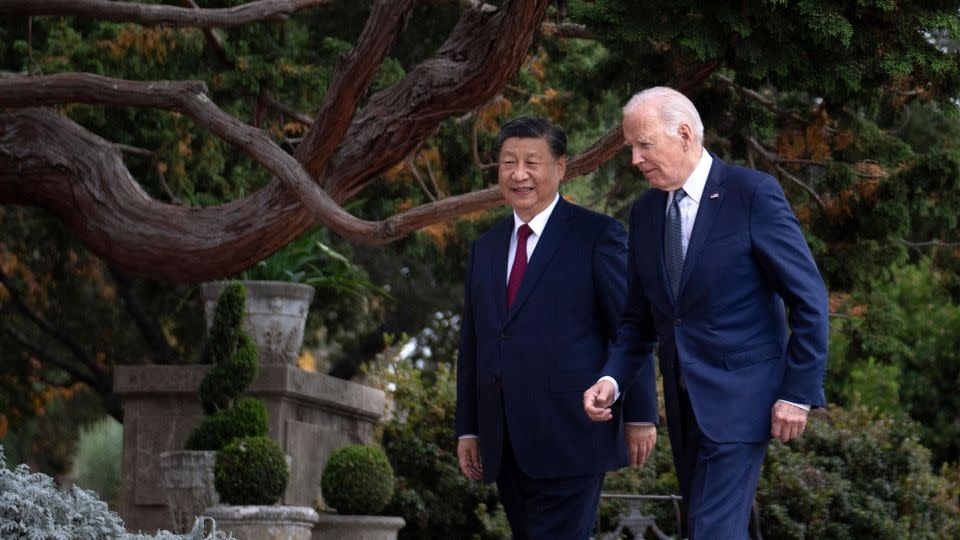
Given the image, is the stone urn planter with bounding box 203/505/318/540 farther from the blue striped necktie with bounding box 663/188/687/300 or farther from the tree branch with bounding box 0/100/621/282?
the blue striped necktie with bounding box 663/188/687/300

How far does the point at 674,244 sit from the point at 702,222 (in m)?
0.13

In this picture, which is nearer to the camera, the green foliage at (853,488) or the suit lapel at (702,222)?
the suit lapel at (702,222)

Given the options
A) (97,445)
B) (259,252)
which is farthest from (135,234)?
(97,445)

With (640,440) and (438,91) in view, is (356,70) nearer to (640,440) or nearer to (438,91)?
(438,91)

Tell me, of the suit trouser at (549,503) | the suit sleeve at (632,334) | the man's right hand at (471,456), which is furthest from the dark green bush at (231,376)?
the suit sleeve at (632,334)

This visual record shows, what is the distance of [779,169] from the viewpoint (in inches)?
390

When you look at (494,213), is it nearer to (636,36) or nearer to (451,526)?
(451,526)

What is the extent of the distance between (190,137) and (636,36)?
5.84m

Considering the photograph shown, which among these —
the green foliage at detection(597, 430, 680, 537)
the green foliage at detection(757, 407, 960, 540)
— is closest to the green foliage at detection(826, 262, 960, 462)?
the green foliage at detection(757, 407, 960, 540)

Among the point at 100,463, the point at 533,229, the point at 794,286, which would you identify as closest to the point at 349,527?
the point at 533,229

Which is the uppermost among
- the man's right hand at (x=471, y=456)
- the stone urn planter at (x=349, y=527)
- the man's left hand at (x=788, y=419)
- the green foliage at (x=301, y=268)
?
the green foliage at (x=301, y=268)

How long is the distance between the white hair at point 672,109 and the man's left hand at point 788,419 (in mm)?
893

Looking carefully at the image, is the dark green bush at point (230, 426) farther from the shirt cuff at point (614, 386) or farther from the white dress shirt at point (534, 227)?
the shirt cuff at point (614, 386)

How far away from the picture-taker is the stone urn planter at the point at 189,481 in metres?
8.72
